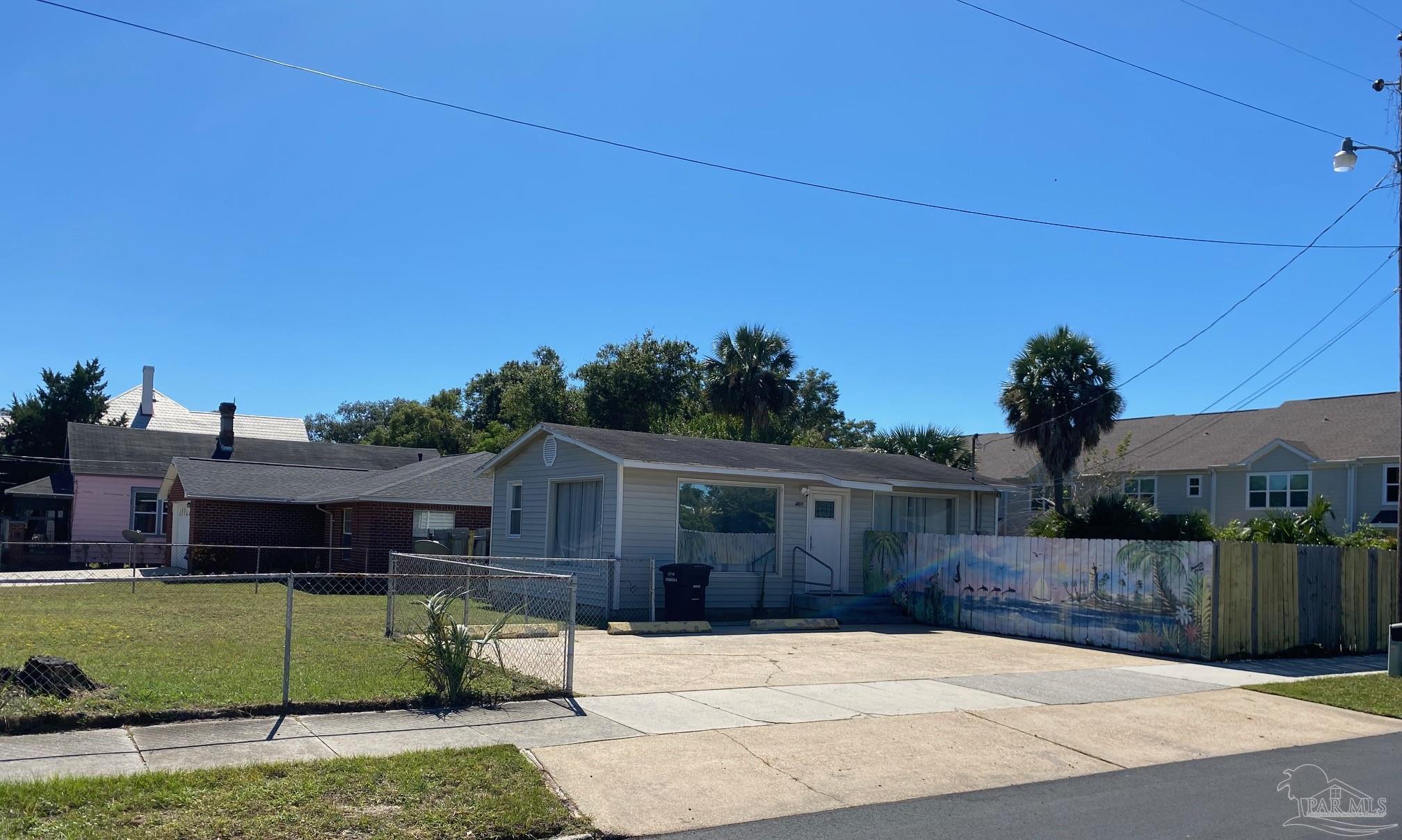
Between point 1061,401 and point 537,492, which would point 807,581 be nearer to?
point 537,492

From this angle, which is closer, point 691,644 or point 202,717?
point 202,717

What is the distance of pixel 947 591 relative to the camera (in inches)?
790

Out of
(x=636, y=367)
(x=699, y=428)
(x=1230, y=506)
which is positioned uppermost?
(x=636, y=367)

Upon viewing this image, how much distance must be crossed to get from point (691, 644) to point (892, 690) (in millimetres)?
4470

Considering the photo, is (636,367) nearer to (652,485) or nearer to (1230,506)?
(1230,506)

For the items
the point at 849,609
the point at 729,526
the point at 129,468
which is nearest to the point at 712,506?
the point at 729,526

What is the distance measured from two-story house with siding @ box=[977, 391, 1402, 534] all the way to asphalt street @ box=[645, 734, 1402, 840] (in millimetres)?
23319

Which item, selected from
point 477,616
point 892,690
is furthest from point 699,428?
point 892,690

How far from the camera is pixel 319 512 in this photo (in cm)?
3136

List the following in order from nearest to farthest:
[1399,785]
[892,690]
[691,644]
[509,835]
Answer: [509,835]
[1399,785]
[892,690]
[691,644]

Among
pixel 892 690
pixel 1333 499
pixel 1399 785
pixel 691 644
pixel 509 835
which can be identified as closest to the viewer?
pixel 509 835

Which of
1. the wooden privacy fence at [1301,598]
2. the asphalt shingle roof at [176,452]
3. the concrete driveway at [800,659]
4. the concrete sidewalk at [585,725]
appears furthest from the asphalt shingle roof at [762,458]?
the asphalt shingle roof at [176,452]

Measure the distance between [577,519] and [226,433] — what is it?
23881mm

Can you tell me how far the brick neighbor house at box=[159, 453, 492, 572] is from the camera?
2755cm
